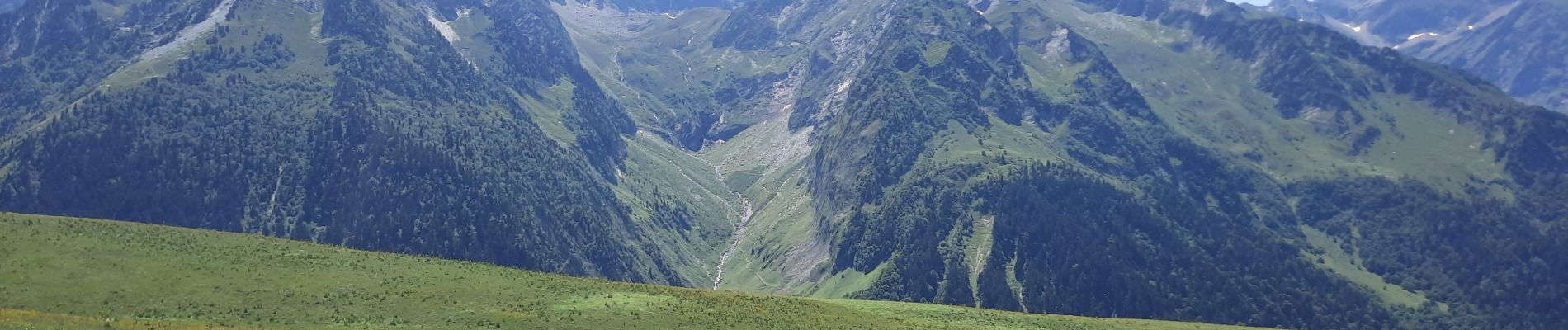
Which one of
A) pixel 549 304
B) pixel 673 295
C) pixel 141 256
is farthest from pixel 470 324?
pixel 141 256

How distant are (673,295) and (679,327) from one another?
17.0 metres

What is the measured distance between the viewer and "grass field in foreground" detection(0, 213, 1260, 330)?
107938 mm

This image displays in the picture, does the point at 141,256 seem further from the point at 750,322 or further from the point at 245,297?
the point at 750,322

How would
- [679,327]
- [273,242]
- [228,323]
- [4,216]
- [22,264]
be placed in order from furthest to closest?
[273,242] < [4,216] < [679,327] < [22,264] < [228,323]

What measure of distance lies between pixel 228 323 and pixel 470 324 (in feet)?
73.4

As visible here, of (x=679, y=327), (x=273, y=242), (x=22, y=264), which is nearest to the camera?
(x=22, y=264)

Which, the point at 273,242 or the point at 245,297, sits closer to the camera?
the point at 245,297

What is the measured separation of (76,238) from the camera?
124938mm

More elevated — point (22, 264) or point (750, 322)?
point (22, 264)

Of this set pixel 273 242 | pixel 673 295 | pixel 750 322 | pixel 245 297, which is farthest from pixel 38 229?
pixel 750 322

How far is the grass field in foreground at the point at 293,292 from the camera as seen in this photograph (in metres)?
108

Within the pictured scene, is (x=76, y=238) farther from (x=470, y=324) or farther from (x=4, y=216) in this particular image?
(x=470, y=324)

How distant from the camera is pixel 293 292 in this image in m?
117

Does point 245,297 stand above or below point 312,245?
above
